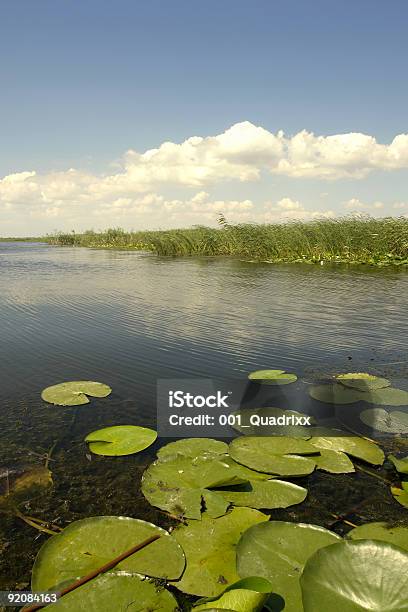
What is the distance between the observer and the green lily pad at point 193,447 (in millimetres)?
2162

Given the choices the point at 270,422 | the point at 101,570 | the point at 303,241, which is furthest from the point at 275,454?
the point at 303,241

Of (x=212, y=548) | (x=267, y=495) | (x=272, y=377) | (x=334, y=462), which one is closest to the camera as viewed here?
(x=212, y=548)

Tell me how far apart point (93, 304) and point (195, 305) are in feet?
5.45

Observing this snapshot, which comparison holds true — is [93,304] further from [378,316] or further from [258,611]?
[258,611]

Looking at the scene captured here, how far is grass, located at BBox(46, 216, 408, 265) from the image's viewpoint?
52.6 ft

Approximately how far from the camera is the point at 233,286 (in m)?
9.18

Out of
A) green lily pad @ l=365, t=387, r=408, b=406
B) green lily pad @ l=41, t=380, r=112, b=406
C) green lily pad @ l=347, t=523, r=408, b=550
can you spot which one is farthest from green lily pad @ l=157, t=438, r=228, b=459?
green lily pad @ l=365, t=387, r=408, b=406

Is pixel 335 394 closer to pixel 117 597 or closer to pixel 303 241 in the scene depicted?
pixel 117 597

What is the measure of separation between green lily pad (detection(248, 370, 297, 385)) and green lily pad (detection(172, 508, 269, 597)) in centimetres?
161

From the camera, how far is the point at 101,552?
1427 mm

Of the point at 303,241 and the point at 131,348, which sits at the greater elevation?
the point at 303,241

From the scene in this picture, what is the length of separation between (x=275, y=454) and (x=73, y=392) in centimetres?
154

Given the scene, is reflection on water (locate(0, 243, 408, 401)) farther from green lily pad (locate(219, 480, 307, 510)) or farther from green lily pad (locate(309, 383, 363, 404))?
green lily pad (locate(219, 480, 307, 510))

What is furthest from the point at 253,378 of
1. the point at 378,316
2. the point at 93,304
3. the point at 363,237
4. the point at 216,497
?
the point at 363,237
